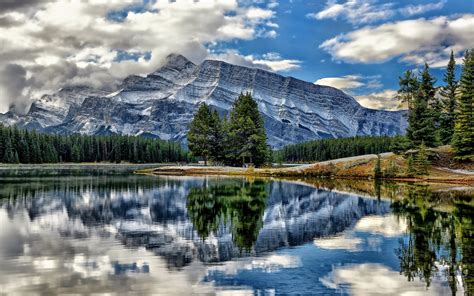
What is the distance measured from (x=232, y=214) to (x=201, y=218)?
260 centimetres

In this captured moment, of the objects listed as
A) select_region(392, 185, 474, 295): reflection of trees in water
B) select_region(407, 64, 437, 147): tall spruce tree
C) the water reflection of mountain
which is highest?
select_region(407, 64, 437, 147): tall spruce tree

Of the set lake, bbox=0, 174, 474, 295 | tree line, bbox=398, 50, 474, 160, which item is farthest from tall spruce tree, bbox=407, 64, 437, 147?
lake, bbox=0, 174, 474, 295

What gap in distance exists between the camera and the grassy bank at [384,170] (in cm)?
6806

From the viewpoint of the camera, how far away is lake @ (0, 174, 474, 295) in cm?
1469

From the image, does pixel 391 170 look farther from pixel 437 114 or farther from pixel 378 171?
pixel 437 114

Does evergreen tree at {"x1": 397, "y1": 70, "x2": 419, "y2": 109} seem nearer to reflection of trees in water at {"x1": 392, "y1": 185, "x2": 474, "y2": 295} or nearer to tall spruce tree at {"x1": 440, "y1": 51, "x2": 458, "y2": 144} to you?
tall spruce tree at {"x1": 440, "y1": 51, "x2": 458, "y2": 144}

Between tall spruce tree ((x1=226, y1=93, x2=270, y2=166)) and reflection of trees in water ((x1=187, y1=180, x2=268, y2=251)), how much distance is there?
5047 cm

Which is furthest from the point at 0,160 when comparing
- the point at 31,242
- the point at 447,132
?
the point at 31,242

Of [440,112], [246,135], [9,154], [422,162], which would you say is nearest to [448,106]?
[440,112]

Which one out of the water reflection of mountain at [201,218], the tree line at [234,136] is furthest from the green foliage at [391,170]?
the water reflection of mountain at [201,218]

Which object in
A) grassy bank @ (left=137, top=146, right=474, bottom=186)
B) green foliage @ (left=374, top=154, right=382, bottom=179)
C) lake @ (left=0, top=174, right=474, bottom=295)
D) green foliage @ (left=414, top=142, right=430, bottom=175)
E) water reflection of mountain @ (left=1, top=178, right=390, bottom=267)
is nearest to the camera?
lake @ (left=0, top=174, right=474, bottom=295)

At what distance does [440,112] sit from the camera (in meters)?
85.1

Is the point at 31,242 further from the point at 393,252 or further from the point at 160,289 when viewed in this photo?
the point at 393,252

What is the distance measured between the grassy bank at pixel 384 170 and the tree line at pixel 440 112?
86.3 inches
